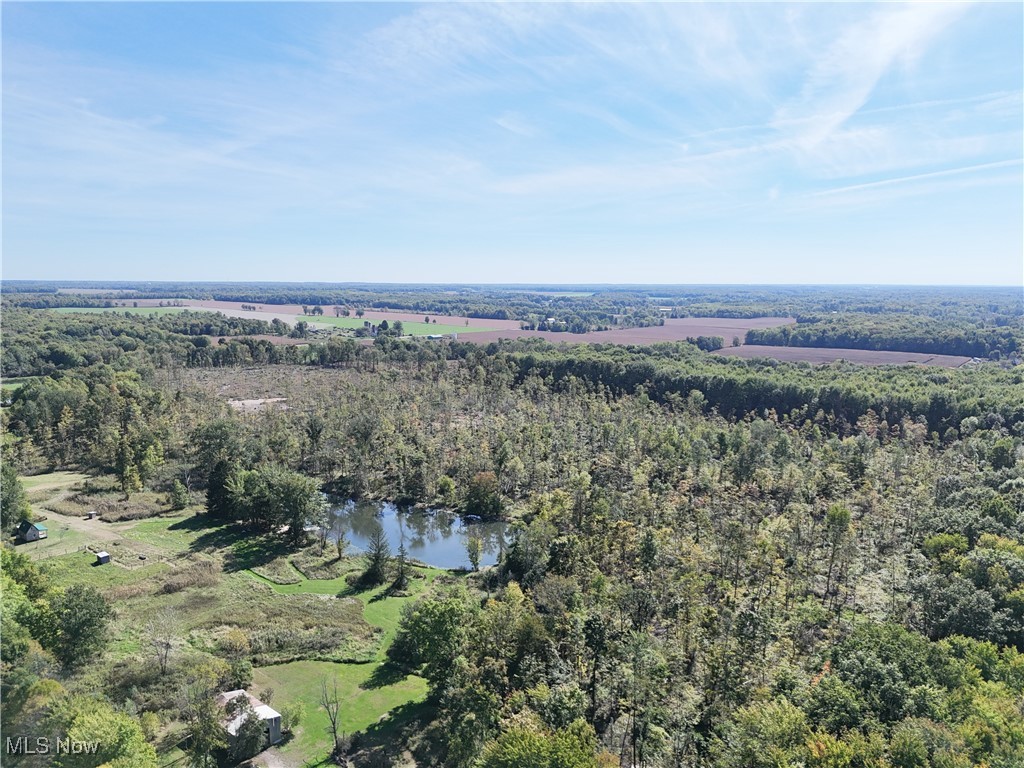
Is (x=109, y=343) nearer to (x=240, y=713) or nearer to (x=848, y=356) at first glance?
(x=240, y=713)

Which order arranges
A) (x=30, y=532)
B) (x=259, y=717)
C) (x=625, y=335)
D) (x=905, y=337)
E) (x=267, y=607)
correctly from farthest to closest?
(x=625, y=335) → (x=905, y=337) → (x=30, y=532) → (x=267, y=607) → (x=259, y=717)

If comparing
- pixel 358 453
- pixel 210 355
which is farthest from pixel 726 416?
pixel 210 355

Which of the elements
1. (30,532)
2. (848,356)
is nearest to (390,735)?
(30,532)

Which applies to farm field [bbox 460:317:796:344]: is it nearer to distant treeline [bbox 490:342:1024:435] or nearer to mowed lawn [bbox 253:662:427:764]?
distant treeline [bbox 490:342:1024:435]

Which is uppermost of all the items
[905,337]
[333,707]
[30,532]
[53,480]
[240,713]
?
[905,337]

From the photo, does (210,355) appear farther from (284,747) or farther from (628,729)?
(628,729)

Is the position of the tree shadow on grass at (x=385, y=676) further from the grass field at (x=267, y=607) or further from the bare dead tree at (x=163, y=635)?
the bare dead tree at (x=163, y=635)
